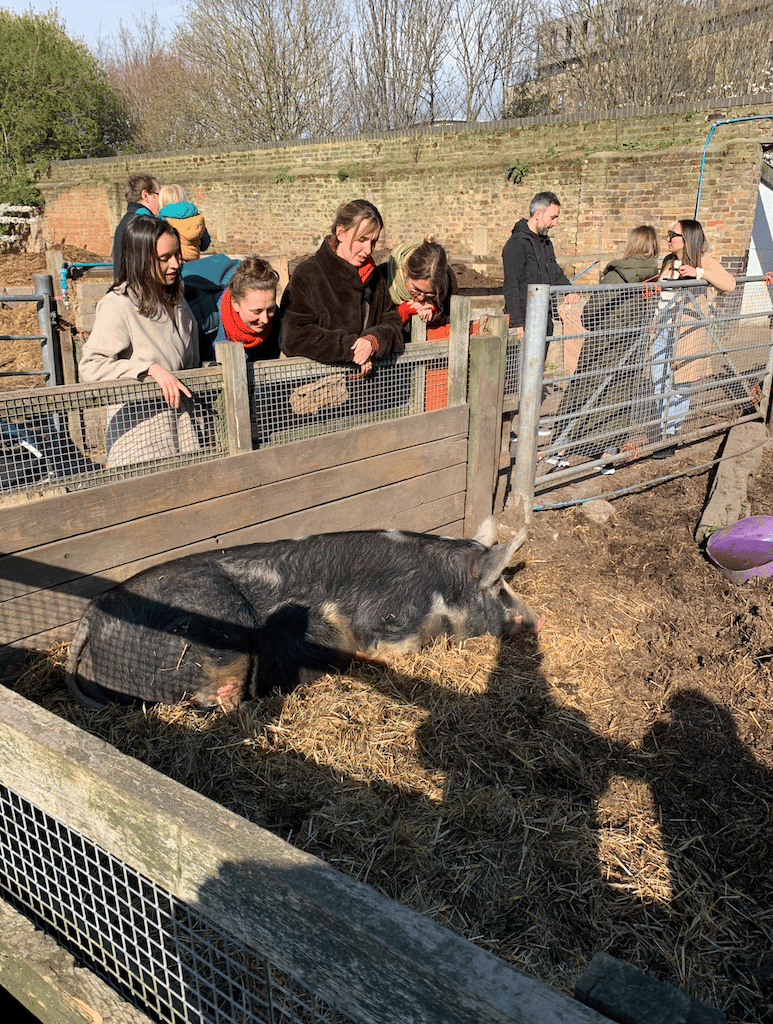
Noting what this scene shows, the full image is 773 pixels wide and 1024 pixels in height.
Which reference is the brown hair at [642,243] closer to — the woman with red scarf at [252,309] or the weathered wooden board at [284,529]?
the weathered wooden board at [284,529]

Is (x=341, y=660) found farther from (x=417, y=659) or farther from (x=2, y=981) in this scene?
(x=2, y=981)

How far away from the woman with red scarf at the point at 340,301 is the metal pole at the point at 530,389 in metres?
1.02

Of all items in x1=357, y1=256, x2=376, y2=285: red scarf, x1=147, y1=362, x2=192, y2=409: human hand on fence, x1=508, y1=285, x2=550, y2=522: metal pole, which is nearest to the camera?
x1=147, y1=362, x2=192, y2=409: human hand on fence

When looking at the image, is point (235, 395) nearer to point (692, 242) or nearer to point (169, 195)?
point (169, 195)

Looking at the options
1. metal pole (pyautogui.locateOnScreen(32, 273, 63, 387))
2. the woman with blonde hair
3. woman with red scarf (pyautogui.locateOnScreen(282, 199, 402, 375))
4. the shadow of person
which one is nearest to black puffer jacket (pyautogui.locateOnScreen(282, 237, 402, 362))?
woman with red scarf (pyautogui.locateOnScreen(282, 199, 402, 375))

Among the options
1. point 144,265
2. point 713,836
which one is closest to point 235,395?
point 144,265

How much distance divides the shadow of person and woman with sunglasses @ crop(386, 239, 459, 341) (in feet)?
8.33

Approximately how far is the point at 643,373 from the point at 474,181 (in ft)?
35.4

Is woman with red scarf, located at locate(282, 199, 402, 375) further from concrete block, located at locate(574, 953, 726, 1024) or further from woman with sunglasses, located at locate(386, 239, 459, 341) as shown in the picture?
concrete block, located at locate(574, 953, 726, 1024)

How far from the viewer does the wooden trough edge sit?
3.16ft

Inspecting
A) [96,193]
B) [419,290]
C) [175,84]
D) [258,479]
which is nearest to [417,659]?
[258,479]

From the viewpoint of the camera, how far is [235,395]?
3609 millimetres

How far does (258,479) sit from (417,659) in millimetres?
1191

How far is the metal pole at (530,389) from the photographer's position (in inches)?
189
